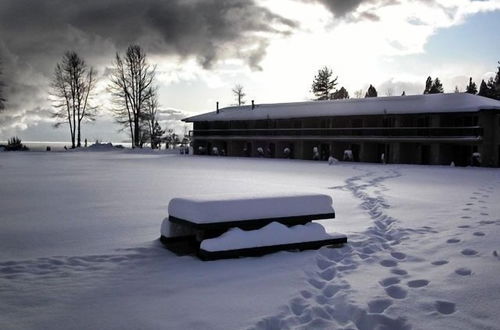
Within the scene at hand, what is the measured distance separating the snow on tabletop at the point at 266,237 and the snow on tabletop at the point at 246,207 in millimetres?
220

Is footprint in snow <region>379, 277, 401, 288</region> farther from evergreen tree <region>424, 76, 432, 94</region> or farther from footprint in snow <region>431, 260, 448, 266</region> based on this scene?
evergreen tree <region>424, 76, 432, 94</region>

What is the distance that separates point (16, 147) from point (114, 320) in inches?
2626

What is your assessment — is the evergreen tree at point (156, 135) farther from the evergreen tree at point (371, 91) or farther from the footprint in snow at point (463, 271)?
the footprint in snow at point (463, 271)

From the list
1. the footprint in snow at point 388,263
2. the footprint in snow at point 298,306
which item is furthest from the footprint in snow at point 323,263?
the footprint in snow at point 298,306

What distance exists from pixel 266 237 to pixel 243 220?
1.59ft

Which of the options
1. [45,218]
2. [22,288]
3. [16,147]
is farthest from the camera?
[16,147]

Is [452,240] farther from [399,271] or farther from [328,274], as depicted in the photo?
[328,274]

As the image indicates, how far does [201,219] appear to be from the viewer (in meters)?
6.32

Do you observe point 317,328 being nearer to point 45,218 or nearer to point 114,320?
point 114,320

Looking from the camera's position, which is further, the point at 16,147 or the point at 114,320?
the point at 16,147

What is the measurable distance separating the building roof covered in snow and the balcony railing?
150 cm

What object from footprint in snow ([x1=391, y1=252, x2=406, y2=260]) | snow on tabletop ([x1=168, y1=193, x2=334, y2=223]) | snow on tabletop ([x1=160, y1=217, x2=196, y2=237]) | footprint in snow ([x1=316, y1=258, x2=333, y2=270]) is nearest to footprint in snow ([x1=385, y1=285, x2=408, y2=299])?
footprint in snow ([x1=316, y1=258, x2=333, y2=270])

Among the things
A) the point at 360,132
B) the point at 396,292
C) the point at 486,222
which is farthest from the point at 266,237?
the point at 360,132

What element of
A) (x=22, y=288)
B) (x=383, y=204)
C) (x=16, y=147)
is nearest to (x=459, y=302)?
(x=22, y=288)
